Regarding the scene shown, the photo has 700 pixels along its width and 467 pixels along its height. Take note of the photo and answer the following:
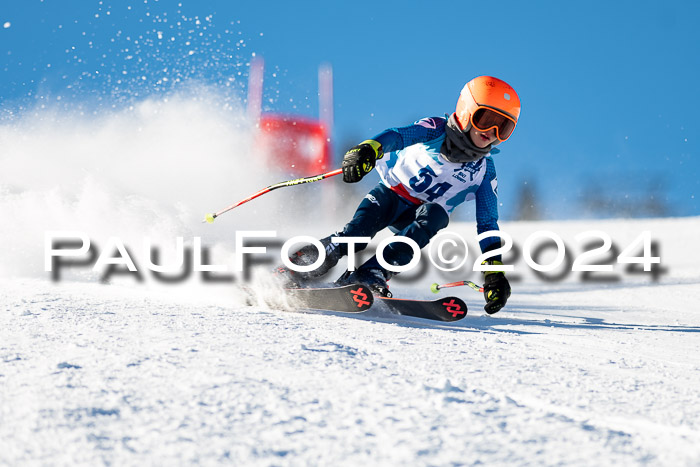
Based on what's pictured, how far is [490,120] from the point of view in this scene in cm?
367

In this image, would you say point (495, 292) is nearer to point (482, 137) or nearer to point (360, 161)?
point (482, 137)

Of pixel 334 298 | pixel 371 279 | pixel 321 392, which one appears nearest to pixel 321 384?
pixel 321 392

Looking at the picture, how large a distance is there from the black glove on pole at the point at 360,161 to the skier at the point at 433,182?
25 mm

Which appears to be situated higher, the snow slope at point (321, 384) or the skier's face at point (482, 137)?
the skier's face at point (482, 137)

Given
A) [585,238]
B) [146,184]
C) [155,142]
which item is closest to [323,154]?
[155,142]

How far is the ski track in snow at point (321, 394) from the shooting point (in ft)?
3.94

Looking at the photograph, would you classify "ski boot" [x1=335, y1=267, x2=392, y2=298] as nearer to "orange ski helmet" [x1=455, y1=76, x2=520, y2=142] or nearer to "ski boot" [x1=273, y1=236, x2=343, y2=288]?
"ski boot" [x1=273, y1=236, x2=343, y2=288]

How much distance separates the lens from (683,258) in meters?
9.55

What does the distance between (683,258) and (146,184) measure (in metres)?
8.78

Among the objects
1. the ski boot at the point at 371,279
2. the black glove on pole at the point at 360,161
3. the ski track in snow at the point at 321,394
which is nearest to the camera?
the ski track in snow at the point at 321,394

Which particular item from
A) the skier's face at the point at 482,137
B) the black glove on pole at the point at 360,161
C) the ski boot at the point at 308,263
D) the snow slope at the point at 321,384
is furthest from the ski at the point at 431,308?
the skier's face at the point at 482,137

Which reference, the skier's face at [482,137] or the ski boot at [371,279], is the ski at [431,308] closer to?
the ski boot at [371,279]

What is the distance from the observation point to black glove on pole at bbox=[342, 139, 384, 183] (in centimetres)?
341

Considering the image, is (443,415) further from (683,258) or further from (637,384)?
(683,258)
